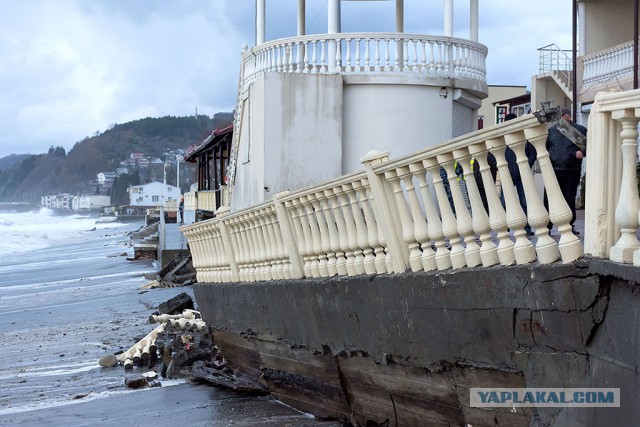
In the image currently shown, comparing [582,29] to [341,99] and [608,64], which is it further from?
[341,99]

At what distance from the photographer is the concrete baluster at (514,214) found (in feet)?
18.1

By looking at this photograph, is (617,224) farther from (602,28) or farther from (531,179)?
(602,28)

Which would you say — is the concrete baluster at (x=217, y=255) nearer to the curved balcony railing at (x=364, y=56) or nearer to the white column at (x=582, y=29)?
the curved balcony railing at (x=364, y=56)

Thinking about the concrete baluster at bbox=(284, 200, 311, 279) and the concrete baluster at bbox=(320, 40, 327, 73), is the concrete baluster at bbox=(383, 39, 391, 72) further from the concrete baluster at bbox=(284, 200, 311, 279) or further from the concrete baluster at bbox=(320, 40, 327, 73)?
the concrete baluster at bbox=(284, 200, 311, 279)

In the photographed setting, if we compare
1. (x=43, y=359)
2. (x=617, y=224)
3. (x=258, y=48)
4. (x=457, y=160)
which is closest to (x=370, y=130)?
(x=258, y=48)

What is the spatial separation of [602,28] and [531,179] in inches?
874

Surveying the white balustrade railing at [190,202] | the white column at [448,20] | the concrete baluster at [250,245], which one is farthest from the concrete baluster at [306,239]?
the white balustrade railing at [190,202]

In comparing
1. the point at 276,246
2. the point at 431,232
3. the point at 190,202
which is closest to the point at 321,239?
the point at 276,246

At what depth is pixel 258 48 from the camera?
1727 centimetres

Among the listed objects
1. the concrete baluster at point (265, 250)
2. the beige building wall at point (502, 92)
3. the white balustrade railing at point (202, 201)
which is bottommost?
the concrete baluster at point (265, 250)

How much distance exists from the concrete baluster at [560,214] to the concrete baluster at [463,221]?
90 cm

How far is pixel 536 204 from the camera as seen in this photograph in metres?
5.43

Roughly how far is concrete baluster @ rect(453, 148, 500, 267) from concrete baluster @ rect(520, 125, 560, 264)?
0.46m

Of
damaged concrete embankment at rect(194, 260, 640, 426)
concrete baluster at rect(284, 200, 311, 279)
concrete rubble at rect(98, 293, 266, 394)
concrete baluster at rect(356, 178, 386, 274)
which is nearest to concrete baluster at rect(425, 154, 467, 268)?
damaged concrete embankment at rect(194, 260, 640, 426)
